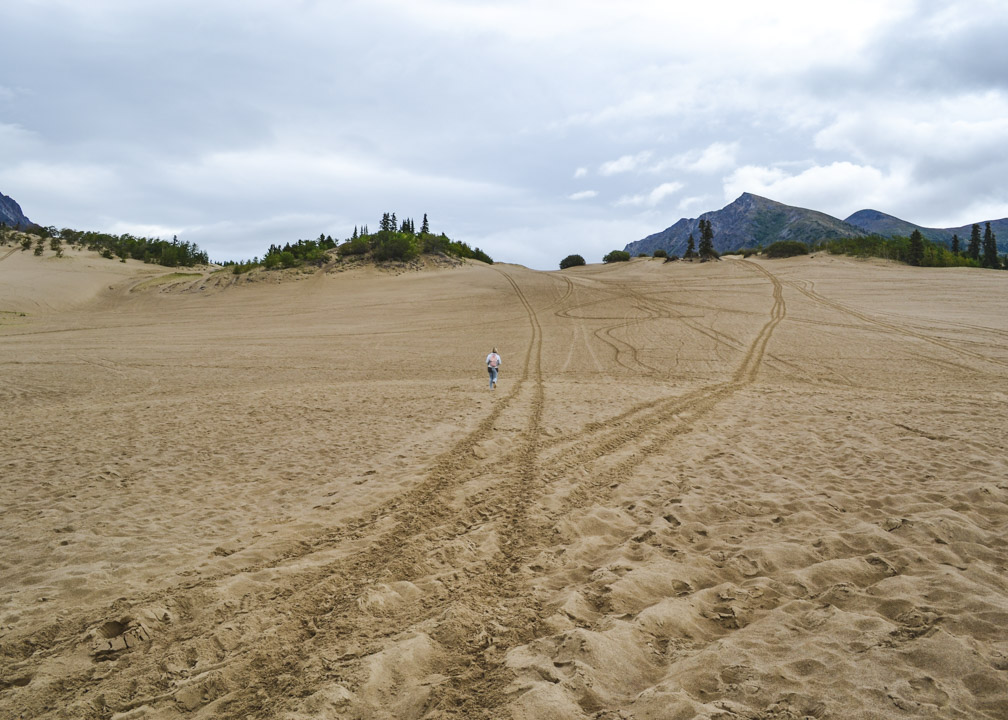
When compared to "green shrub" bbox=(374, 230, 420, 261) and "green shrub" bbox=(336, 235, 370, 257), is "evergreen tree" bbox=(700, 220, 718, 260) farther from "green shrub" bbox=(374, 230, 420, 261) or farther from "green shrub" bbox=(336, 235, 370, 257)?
"green shrub" bbox=(336, 235, 370, 257)

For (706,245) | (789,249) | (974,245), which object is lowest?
(789,249)

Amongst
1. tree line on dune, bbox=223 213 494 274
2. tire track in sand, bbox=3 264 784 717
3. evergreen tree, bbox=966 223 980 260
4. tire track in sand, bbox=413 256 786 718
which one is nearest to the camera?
tire track in sand, bbox=413 256 786 718

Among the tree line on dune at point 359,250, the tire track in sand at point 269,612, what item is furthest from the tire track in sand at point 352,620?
the tree line on dune at point 359,250

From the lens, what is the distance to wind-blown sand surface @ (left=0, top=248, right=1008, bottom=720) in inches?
139

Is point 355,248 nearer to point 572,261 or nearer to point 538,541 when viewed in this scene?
point 572,261

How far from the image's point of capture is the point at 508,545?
5820 mm

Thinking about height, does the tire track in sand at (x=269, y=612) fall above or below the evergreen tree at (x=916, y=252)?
below

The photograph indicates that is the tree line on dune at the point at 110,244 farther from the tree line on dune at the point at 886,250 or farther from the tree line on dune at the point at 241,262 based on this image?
the tree line on dune at the point at 886,250

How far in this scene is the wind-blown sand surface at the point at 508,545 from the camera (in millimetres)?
3520

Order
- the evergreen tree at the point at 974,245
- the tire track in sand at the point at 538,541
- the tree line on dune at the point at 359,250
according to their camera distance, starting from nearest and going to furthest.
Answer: the tire track in sand at the point at 538,541 < the tree line on dune at the point at 359,250 < the evergreen tree at the point at 974,245

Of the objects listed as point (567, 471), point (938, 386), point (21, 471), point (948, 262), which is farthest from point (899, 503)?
point (948, 262)

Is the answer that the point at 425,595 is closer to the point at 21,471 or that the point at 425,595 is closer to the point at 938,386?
the point at 21,471

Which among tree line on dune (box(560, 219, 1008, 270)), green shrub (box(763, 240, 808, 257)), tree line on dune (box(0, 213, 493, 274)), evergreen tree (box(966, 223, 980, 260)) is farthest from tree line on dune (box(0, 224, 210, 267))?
evergreen tree (box(966, 223, 980, 260))

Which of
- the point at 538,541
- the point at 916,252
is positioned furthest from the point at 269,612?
the point at 916,252
